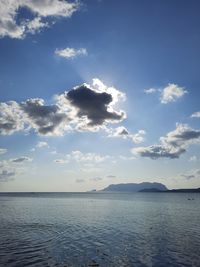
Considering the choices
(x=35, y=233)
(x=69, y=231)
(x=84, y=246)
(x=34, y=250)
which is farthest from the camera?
(x=69, y=231)

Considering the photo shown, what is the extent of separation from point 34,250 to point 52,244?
190 inches

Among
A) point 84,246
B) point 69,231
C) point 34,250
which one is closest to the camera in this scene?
point 34,250

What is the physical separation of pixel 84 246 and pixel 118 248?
5.11 metres

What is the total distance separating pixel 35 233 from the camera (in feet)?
193

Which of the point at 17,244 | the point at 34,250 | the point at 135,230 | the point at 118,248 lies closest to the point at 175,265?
the point at 118,248

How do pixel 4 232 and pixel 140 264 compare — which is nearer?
pixel 140 264

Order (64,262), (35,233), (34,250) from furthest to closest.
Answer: (35,233), (34,250), (64,262)

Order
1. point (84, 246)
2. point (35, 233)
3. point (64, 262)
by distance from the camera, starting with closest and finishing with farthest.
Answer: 1. point (64, 262)
2. point (84, 246)
3. point (35, 233)

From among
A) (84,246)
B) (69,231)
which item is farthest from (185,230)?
(84,246)

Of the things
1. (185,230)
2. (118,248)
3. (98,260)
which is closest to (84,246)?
(118,248)

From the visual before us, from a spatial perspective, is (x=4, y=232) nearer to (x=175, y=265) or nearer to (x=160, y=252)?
(x=160, y=252)

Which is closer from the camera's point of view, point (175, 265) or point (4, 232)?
point (175, 265)

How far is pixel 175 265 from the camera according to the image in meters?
36.7

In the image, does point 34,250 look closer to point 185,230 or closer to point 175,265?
point 175,265
